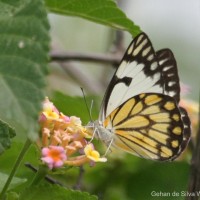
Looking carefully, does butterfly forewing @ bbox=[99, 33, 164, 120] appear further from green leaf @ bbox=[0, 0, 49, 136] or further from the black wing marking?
green leaf @ bbox=[0, 0, 49, 136]

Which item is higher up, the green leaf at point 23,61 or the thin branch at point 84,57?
the green leaf at point 23,61

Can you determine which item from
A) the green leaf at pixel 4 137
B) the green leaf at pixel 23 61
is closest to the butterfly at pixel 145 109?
the green leaf at pixel 4 137

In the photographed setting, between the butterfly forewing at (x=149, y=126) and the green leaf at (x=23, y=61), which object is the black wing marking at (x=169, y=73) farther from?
the green leaf at (x=23, y=61)

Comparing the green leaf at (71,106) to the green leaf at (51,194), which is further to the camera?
the green leaf at (71,106)

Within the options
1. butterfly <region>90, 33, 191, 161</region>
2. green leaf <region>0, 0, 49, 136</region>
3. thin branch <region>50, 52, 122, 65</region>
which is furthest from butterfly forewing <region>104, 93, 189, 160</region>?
green leaf <region>0, 0, 49, 136</region>

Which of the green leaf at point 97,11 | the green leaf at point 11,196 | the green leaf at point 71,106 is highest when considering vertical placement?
the green leaf at point 97,11

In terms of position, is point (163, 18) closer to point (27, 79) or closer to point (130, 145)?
point (130, 145)
